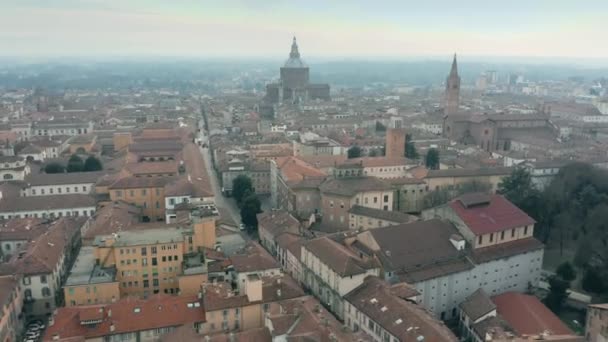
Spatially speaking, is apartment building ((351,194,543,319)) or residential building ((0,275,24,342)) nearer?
residential building ((0,275,24,342))

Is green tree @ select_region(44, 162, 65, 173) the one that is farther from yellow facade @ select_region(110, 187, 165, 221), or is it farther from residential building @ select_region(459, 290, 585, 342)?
residential building @ select_region(459, 290, 585, 342)

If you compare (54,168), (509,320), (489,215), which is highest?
(489,215)

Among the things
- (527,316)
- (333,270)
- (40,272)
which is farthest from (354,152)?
(40,272)

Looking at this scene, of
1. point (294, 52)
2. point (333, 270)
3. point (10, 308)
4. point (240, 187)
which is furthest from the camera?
point (294, 52)

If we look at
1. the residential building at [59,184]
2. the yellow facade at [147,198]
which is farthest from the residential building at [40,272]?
the residential building at [59,184]

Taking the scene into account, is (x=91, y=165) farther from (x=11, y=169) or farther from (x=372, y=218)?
(x=372, y=218)

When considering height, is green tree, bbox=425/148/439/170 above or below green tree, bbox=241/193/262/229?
above

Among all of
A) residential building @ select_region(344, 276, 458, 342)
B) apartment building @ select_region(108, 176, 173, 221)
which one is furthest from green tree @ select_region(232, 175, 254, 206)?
residential building @ select_region(344, 276, 458, 342)

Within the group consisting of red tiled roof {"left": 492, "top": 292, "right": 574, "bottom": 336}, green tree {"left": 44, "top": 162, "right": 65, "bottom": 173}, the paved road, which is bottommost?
the paved road
